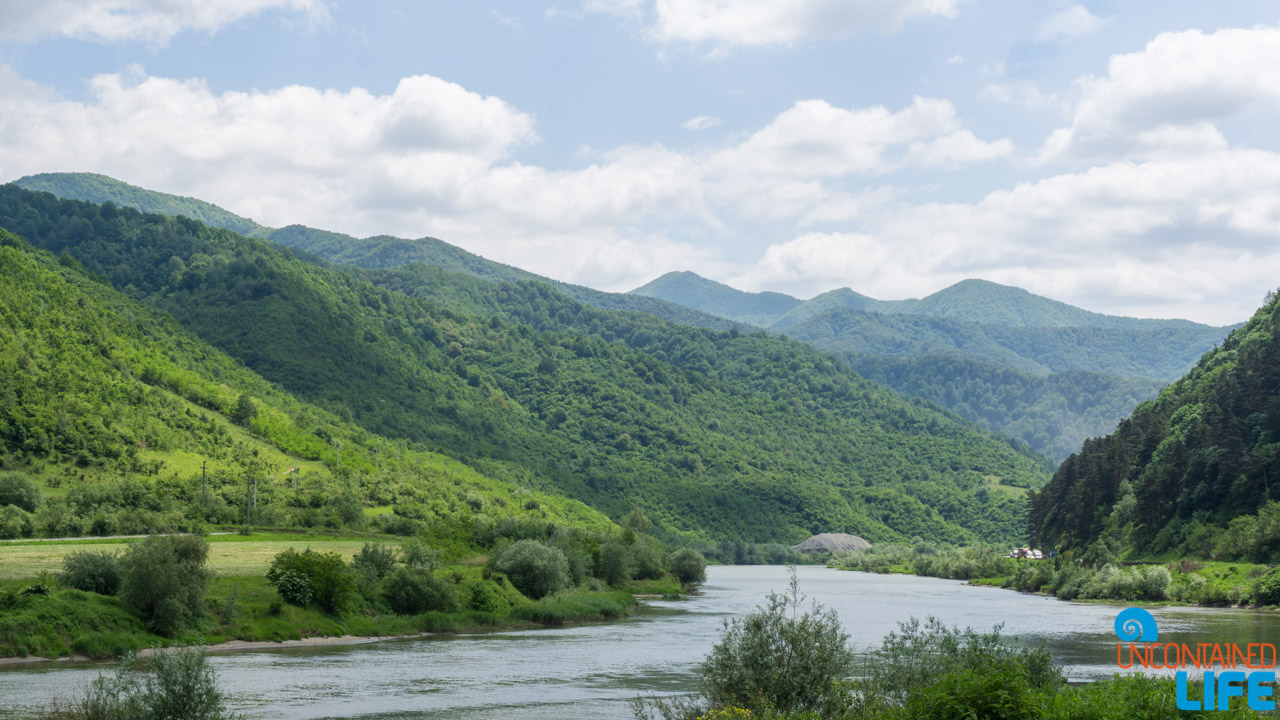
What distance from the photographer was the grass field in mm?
60438

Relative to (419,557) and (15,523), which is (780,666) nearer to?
(419,557)

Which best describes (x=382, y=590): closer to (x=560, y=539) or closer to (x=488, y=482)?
(x=560, y=539)

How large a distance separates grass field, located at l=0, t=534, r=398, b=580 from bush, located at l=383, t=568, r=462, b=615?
6642 mm

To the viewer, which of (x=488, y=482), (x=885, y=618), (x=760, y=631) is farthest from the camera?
(x=488, y=482)

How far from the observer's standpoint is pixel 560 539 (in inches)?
3999

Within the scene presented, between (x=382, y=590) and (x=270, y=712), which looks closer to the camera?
(x=270, y=712)

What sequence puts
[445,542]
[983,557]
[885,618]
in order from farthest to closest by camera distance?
[983,557] → [445,542] → [885,618]

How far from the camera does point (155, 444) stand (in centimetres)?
11150

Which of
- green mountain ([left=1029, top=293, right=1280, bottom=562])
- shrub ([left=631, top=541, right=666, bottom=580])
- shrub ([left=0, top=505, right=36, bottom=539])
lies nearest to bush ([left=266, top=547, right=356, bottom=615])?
shrub ([left=0, top=505, right=36, bottom=539])

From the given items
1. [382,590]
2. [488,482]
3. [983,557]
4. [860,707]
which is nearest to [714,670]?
[860,707]

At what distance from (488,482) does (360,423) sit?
114 ft

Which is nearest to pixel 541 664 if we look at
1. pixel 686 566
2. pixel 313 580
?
pixel 313 580

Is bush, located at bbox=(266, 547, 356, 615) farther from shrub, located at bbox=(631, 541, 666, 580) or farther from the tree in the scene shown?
the tree

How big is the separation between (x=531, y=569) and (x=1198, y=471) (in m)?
69.0
